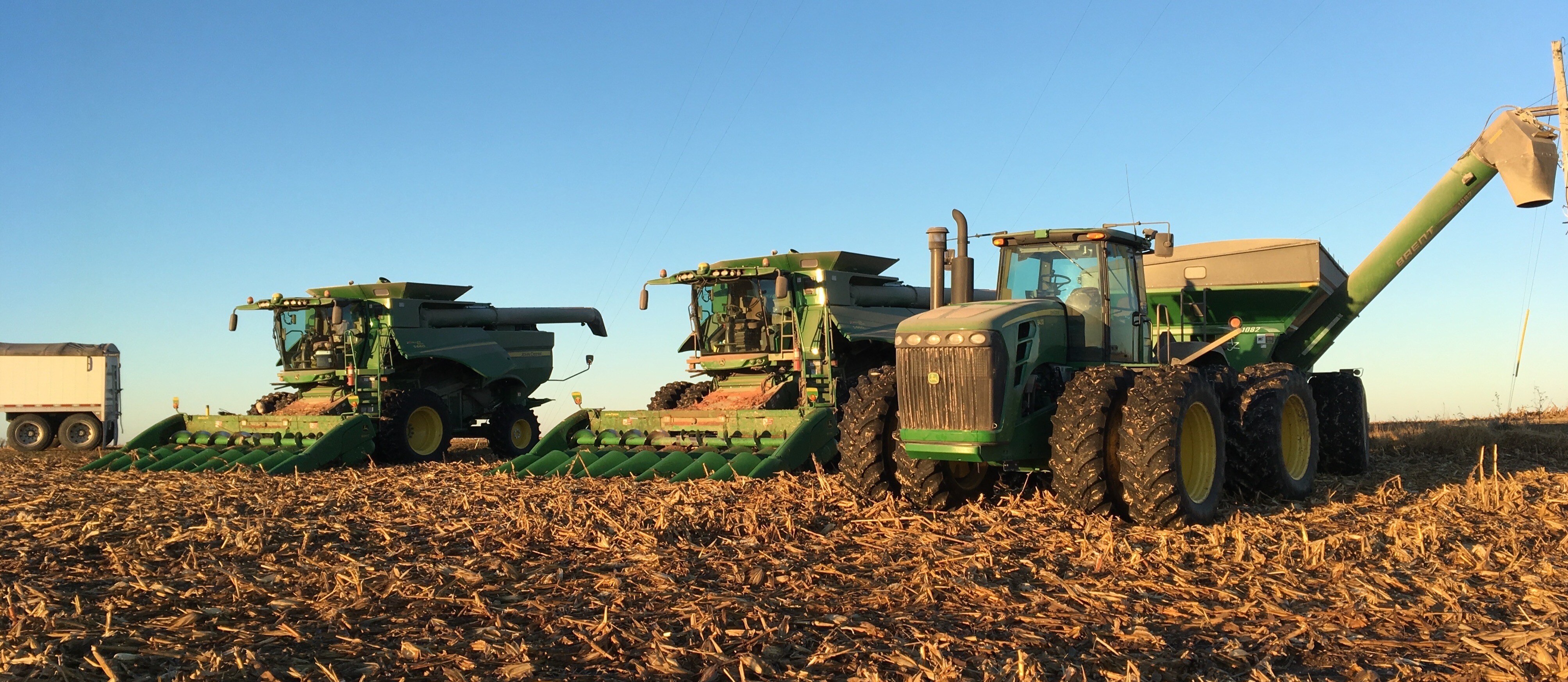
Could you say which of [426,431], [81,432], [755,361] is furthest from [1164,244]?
[81,432]

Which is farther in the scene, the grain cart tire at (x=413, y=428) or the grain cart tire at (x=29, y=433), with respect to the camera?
the grain cart tire at (x=29, y=433)

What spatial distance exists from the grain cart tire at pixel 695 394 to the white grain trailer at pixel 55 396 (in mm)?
12807

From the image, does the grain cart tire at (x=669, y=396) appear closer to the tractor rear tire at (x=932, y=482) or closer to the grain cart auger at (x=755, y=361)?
the grain cart auger at (x=755, y=361)

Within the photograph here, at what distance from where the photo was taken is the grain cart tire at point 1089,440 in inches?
291

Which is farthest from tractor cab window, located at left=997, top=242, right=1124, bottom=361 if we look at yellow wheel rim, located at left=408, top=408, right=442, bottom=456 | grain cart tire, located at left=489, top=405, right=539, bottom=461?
grain cart tire, located at left=489, top=405, right=539, bottom=461

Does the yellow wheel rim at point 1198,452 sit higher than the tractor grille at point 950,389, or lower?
lower

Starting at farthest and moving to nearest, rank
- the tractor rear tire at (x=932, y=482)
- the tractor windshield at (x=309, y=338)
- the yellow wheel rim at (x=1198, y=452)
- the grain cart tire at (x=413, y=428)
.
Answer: the tractor windshield at (x=309, y=338) < the grain cart tire at (x=413, y=428) < the tractor rear tire at (x=932, y=482) < the yellow wheel rim at (x=1198, y=452)

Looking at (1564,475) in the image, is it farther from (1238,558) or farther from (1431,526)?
(1238,558)

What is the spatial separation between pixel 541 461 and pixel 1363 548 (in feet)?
26.6

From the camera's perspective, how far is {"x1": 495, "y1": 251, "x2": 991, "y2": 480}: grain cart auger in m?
12.0

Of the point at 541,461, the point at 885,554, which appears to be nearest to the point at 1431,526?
the point at 885,554

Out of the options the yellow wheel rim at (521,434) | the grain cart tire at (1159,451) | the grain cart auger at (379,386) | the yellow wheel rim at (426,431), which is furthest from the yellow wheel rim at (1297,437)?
the yellow wheel rim at (521,434)

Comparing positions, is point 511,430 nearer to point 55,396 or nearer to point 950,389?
point 55,396

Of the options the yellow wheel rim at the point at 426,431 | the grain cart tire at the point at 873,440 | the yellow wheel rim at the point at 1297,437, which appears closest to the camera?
the grain cart tire at the point at 873,440
